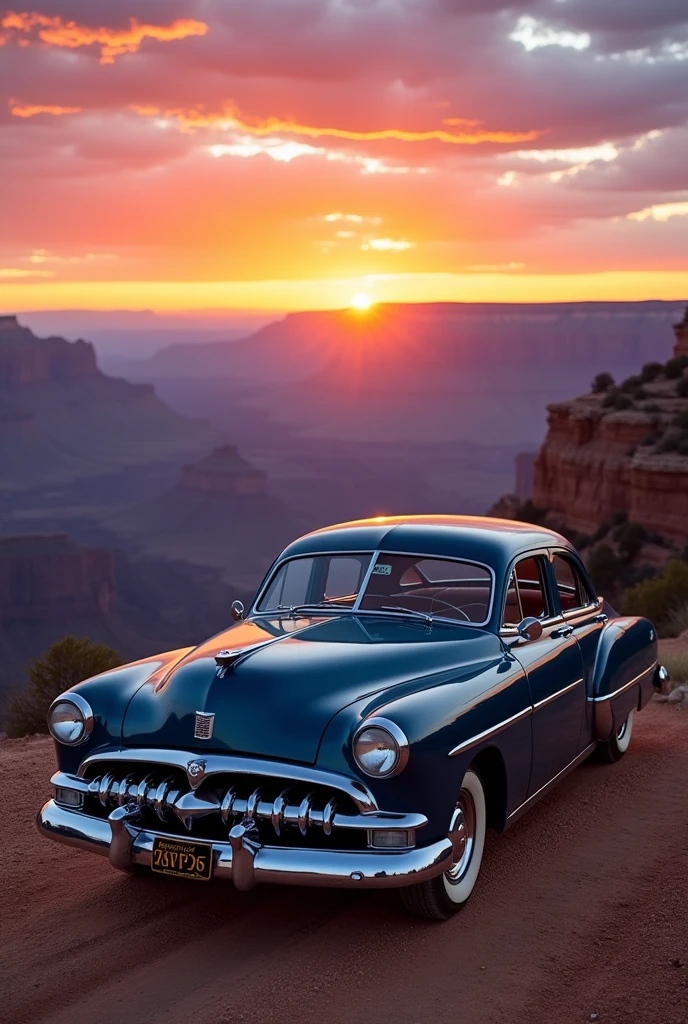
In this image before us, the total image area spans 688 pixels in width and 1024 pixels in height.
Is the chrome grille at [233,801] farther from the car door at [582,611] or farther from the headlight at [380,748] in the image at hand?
the car door at [582,611]

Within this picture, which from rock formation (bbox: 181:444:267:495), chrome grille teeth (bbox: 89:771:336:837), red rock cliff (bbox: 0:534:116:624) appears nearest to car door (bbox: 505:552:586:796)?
chrome grille teeth (bbox: 89:771:336:837)

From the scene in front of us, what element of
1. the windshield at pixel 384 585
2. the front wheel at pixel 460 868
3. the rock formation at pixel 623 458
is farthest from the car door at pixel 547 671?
the rock formation at pixel 623 458

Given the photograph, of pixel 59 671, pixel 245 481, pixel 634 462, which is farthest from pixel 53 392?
pixel 59 671

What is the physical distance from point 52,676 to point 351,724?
7830 millimetres

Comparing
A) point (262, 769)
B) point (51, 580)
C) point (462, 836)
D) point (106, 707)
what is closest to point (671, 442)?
point (462, 836)

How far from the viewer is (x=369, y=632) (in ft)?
18.0

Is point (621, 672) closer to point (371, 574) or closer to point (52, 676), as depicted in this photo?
point (371, 574)

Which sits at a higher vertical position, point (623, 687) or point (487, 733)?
point (487, 733)

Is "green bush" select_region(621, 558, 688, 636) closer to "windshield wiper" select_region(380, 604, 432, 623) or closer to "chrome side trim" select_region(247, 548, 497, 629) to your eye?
"chrome side trim" select_region(247, 548, 497, 629)

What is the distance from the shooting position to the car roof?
19.3 ft

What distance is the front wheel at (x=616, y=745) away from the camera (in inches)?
281

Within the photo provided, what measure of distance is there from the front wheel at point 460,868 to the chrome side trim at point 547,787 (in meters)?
0.23

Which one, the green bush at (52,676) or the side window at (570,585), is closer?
the side window at (570,585)

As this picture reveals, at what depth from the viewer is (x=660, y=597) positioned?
17.5 meters
